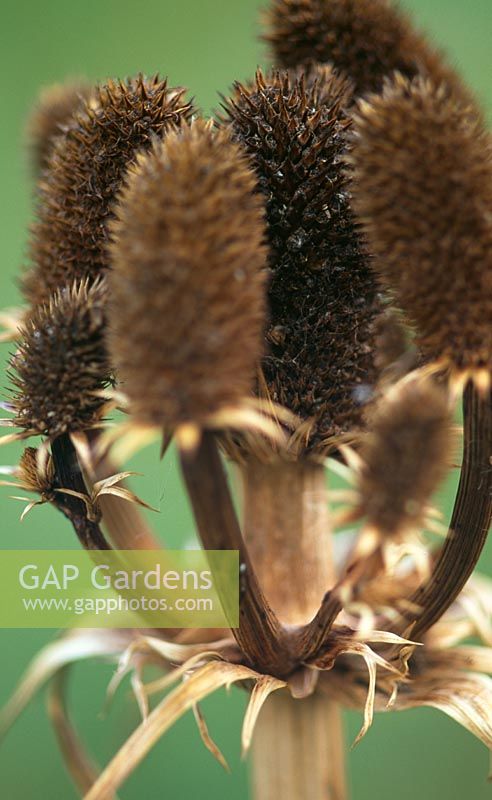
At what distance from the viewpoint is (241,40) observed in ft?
10.0

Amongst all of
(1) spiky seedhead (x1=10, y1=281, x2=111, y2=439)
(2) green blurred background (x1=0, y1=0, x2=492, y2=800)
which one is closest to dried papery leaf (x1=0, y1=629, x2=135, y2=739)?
(1) spiky seedhead (x1=10, y1=281, x2=111, y2=439)

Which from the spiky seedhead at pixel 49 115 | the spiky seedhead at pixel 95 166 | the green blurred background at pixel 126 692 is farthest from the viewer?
the green blurred background at pixel 126 692

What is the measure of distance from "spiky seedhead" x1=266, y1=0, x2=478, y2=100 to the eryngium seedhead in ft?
1.54

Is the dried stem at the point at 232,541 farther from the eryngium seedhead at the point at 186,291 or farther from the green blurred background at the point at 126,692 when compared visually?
the green blurred background at the point at 126,692

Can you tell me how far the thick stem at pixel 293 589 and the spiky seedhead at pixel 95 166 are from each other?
33 centimetres

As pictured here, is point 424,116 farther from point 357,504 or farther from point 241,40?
point 241,40

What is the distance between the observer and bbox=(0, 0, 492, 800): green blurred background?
231cm

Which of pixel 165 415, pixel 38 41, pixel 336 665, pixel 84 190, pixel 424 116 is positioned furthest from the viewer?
pixel 38 41

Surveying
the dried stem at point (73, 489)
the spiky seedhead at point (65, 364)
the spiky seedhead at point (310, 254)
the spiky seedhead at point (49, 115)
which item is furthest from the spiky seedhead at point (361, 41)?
the dried stem at point (73, 489)

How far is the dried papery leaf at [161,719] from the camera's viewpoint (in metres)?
0.95

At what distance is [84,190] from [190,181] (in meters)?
0.30

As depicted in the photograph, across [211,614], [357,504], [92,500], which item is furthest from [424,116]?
[211,614]

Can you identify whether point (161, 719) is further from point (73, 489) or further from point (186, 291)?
point (186, 291)

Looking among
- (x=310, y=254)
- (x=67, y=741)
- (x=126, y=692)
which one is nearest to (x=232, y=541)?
(x=310, y=254)
